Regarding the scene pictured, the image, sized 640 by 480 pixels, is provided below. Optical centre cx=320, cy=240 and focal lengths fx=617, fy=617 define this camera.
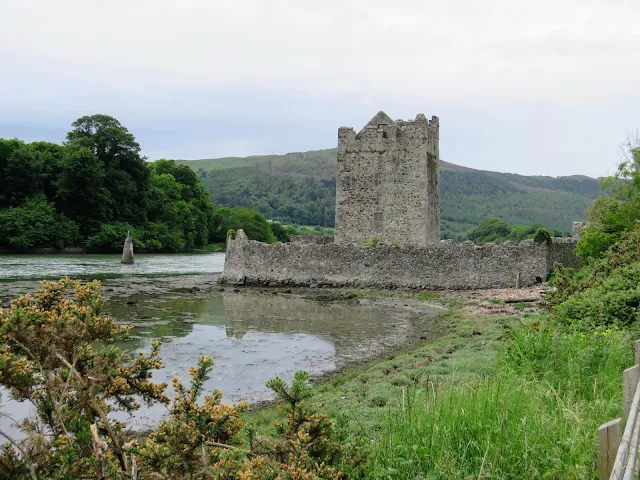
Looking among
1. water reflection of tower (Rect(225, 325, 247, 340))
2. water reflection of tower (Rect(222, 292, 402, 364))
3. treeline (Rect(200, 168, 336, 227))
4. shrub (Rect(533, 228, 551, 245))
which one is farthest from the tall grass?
treeline (Rect(200, 168, 336, 227))

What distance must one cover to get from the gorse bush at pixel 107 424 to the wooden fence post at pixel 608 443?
150 cm

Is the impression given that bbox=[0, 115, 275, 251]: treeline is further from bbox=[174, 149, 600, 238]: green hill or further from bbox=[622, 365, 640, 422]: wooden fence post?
bbox=[174, 149, 600, 238]: green hill

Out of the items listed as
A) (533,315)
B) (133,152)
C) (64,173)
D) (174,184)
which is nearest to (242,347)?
(533,315)

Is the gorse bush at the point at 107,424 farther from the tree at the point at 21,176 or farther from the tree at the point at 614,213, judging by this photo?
the tree at the point at 21,176

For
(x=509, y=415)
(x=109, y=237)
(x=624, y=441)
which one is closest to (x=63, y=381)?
(x=624, y=441)

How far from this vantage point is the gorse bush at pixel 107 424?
130 inches

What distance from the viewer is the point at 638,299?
9.87 m

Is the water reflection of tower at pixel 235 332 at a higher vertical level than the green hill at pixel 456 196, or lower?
lower

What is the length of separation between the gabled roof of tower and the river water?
35.7 feet

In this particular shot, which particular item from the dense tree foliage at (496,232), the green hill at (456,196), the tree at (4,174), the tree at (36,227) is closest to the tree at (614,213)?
the tree at (36,227)

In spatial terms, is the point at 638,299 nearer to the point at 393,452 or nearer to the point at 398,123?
the point at 393,452

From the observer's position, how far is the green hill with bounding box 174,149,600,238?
147 m

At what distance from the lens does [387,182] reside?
33188mm

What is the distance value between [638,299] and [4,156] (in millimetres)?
61006
